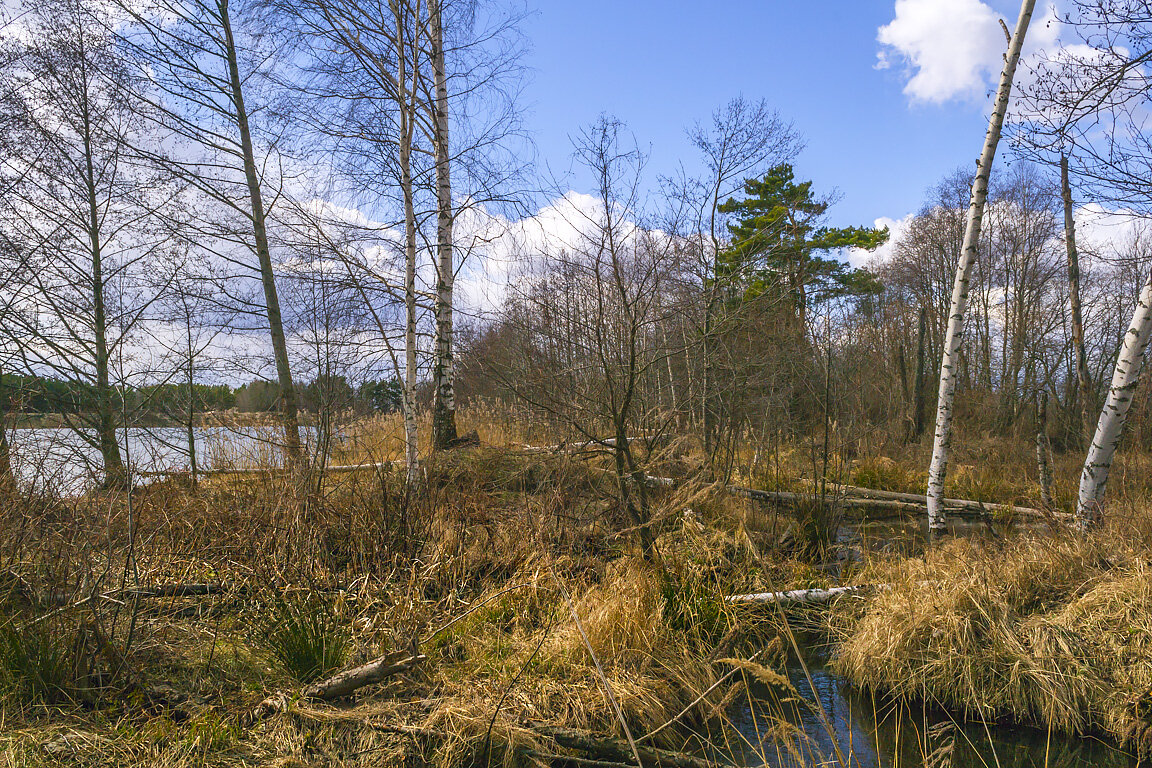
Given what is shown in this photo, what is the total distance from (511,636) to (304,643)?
1.45 meters

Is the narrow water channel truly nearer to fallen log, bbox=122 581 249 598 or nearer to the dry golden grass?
the dry golden grass

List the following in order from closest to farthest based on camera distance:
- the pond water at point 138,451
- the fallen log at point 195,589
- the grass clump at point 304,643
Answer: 1. the grass clump at point 304,643
2. the pond water at point 138,451
3. the fallen log at point 195,589

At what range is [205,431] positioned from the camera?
21.9 ft

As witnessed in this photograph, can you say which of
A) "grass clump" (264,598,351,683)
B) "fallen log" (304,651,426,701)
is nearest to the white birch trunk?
"fallen log" (304,651,426,701)

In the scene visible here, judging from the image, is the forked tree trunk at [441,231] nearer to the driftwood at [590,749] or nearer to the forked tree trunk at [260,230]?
the forked tree trunk at [260,230]

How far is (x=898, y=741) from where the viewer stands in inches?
139

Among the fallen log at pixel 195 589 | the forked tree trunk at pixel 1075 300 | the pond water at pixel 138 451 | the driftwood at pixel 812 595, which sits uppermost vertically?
the forked tree trunk at pixel 1075 300

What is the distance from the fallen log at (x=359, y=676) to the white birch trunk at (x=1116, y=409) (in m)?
5.82

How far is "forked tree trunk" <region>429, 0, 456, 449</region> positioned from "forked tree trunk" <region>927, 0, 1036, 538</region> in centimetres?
607

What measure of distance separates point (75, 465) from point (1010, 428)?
1616cm

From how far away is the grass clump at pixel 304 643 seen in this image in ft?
12.7

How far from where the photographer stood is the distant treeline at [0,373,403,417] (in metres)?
5.35

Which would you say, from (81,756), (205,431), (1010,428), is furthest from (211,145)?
(1010,428)

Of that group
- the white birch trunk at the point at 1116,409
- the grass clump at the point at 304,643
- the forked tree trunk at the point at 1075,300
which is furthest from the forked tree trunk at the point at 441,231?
the forked tree trunk at the point at 1075,300
